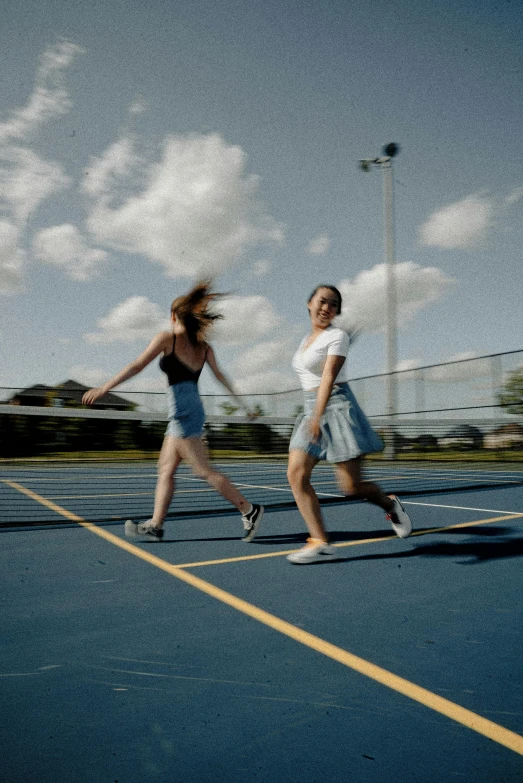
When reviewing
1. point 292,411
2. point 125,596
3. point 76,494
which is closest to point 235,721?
point 125,596

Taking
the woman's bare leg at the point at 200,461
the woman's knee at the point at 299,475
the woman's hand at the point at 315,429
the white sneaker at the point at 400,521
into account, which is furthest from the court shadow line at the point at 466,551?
the woman's bare leg at the point at 200,461

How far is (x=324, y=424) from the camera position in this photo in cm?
384

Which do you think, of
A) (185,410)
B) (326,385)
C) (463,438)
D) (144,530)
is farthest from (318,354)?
(463,438)

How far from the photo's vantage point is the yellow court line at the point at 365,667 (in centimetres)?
172

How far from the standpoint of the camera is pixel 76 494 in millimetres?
8367

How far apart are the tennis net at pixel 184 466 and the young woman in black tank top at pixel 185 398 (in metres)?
0.45

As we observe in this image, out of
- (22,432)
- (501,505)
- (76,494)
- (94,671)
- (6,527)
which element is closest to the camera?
(94,671)

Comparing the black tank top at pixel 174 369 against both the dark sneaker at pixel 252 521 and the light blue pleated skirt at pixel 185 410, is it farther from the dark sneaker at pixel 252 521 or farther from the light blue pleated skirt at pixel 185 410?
the dark sneaker at pixel 252 521

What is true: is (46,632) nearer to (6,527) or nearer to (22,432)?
(6,527)

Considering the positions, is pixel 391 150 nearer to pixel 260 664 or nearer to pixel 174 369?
pixel 174 369

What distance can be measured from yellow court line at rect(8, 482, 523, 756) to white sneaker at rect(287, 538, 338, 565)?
2.28 ft

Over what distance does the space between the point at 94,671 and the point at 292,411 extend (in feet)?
67.6

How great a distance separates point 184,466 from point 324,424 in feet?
40.5

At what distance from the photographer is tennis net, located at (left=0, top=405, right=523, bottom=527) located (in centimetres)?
665
